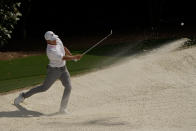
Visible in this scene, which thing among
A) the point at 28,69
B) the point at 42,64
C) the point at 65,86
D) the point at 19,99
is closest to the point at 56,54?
the point at 65,86

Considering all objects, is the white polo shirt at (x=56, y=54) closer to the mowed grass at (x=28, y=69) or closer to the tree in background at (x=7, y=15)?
the mowed grass at (x=28, y=69)

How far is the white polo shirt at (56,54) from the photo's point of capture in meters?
8.91

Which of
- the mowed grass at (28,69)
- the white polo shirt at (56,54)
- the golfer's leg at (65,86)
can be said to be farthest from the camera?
the mowed grass at (28,69)

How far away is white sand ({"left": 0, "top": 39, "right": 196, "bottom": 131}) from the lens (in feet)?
28.1

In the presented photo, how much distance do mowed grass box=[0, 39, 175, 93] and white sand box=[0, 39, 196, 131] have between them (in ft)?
2.21

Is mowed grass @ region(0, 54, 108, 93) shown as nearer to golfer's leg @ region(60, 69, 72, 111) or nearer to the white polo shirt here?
golfer's leg @ region(60, 69, 72, 111)

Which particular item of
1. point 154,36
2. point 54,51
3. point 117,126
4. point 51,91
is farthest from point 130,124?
point 154,36

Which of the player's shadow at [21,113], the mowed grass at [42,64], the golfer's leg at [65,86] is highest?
the golfer's leg at [65,86]

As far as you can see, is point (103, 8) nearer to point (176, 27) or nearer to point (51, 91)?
point (176, 27)

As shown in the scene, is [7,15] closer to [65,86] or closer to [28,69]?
[28,69]

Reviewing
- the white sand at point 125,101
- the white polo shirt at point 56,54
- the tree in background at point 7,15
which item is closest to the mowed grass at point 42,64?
the white sand at point 125,101

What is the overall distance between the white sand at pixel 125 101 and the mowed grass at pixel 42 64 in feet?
2.21

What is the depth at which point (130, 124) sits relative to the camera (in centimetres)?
847

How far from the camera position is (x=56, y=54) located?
A: 8.91 m
